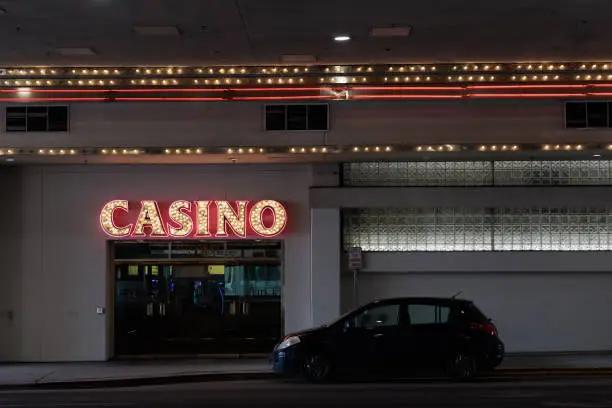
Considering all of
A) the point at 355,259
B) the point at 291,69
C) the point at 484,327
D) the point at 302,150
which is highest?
the point at 291,69

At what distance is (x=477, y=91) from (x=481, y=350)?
5.68 m

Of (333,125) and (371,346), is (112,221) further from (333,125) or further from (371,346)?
(371,346)

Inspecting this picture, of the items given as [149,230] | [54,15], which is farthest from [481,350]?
[54,15]

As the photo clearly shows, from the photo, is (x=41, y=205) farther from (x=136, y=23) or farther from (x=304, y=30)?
(x=304, y=30)

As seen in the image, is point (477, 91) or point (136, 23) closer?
point (136, 23)

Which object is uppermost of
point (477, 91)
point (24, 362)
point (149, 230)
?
point (477, 91)

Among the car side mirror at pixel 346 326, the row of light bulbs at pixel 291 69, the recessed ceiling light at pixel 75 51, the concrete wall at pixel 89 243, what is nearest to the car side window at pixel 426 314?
the car side mirror at pixel 346 326

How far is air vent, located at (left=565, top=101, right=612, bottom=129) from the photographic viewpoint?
1830cm

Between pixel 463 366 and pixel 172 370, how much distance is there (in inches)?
243

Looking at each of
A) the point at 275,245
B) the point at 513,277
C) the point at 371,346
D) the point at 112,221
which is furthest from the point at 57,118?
the point at 513,277

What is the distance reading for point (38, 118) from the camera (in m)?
18.7

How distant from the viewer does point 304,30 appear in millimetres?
15664

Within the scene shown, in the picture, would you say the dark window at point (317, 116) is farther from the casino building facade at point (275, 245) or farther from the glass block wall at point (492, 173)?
the glass block wall at point (492, 173)

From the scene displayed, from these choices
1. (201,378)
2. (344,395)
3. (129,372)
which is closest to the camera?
(344,395)
